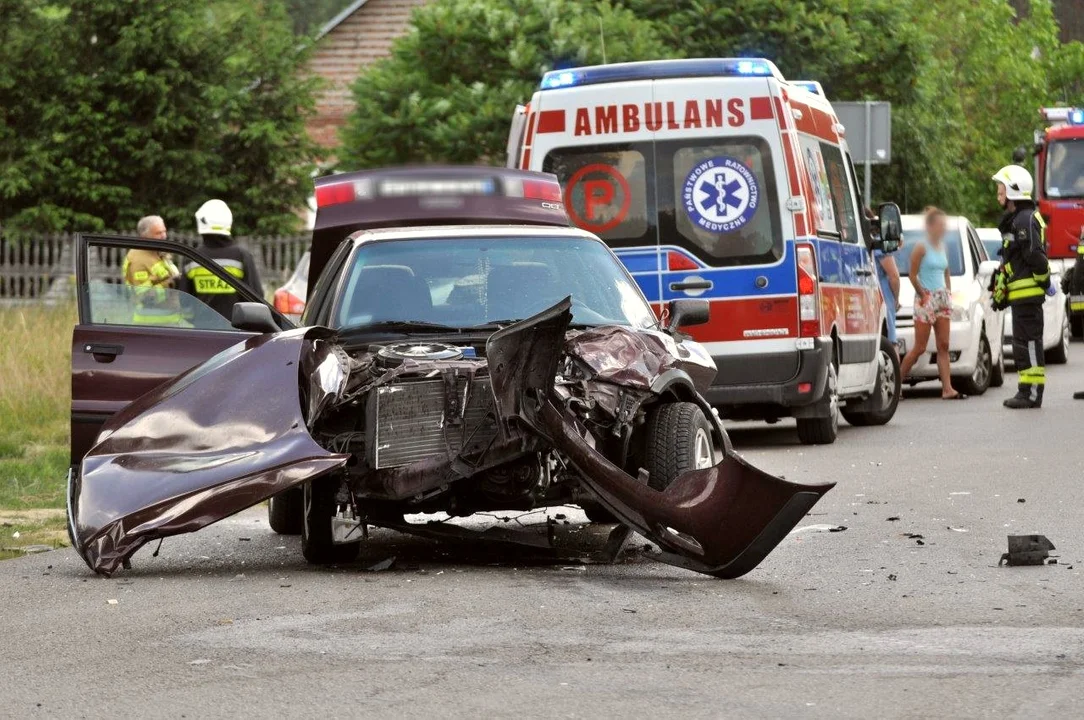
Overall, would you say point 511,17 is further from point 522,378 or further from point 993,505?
point 522,378

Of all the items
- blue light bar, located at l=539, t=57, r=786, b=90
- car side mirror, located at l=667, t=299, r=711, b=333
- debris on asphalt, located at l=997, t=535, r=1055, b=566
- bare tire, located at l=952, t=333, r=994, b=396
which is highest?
blue light bar, located at l=539, t=57, r=786, b=90

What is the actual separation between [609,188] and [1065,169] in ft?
70.4

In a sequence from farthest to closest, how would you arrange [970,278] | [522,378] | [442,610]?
[970,278] < [522,378] < [442,610]

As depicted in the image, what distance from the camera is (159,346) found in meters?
9.88

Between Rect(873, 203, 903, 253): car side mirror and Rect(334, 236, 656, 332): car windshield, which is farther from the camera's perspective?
Rect(873, 203, 903, 253): car side mirror

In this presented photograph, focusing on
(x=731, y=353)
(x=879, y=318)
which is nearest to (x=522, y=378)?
(x=731, y=353)

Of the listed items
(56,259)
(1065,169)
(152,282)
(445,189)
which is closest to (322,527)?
(445,189)

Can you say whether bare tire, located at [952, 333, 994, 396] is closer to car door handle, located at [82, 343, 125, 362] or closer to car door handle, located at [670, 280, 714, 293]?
car door handle, located at [670, 280, 714, 293]

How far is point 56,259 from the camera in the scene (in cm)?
3378

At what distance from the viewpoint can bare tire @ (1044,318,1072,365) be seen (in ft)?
82.3

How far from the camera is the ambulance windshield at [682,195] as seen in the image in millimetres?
14016

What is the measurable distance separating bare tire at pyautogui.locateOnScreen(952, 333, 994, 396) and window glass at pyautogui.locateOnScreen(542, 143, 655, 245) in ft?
21.1

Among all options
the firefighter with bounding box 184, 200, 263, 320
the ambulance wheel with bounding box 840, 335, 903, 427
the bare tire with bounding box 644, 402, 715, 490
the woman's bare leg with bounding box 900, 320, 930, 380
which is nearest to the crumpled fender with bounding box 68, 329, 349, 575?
the bare tire with bounding box 644, 402, 715, 490

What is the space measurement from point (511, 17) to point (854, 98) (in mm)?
6669
